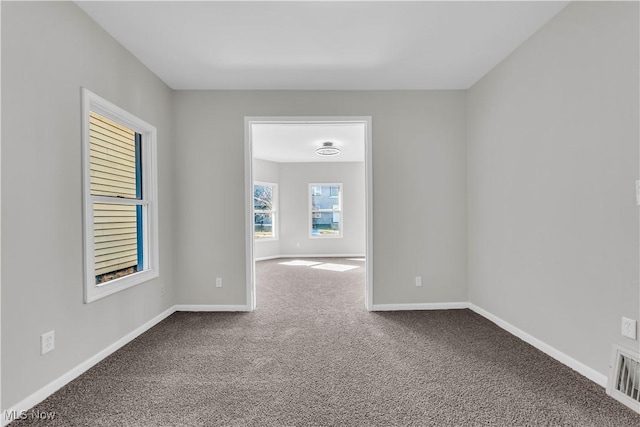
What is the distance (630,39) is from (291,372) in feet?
9.65

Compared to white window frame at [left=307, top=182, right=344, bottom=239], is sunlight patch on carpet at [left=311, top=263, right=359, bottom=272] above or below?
below

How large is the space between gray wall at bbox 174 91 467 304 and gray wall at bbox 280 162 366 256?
4.97m

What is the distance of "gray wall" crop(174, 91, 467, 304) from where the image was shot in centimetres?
357

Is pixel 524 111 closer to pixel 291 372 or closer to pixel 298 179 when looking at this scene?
pixel 291 372

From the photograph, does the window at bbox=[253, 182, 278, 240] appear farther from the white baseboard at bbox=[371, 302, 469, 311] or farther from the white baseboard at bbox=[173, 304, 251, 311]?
the white baseboard at bbox=[371, 302, 469, 311]

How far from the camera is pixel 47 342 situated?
→ 1898 mm

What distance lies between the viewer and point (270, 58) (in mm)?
2859

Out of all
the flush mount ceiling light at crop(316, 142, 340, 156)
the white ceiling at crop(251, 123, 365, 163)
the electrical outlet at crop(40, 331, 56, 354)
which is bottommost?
the electrical outlet at crop(40, 331, 56, 354)

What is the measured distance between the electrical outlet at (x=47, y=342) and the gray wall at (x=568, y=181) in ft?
11.4

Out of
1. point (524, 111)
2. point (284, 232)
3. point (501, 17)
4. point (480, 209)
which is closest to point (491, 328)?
point (480, 209)

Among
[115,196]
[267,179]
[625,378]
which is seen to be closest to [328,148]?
[267,179]

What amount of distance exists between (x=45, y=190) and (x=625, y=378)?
3.65 m

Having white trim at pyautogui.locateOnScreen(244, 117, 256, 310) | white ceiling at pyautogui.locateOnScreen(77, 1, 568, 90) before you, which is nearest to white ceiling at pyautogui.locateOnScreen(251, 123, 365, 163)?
white trim at pyautogui.locateOnScreen(244, 117, 256, 310)

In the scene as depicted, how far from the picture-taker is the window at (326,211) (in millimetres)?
8719
